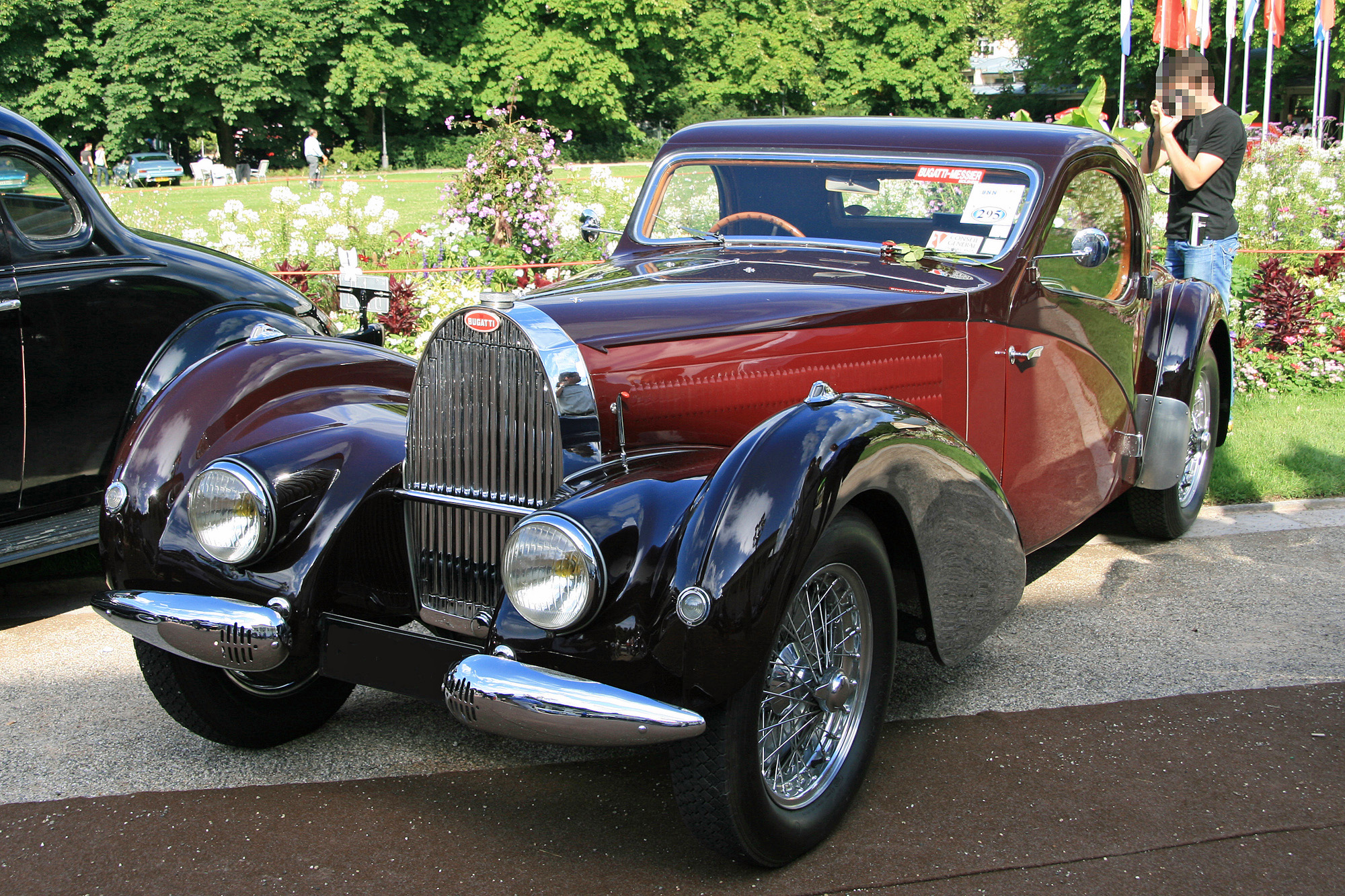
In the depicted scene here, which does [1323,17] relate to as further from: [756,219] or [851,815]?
[851,815]

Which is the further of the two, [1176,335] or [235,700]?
[1176,335]

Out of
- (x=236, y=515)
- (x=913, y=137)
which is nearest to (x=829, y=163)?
(x=913, y=137)

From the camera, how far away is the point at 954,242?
3.77 metres

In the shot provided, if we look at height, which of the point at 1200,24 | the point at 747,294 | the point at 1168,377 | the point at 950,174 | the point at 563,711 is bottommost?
the point at 563,711

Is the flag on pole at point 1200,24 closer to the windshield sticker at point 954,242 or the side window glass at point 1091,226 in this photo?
the side window glass at point 1091,226

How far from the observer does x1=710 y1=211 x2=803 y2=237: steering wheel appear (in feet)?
12.9

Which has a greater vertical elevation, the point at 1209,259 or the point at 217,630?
the point at 1209,259

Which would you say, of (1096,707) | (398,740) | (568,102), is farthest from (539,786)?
(568,102)

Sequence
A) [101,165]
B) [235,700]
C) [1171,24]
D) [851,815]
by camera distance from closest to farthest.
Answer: [851,815]
[235,700]
[1171,24]
[101,165]

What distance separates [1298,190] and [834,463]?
978 cm

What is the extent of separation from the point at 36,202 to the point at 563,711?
365 centimetres

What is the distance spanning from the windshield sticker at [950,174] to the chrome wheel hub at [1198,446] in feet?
6.52

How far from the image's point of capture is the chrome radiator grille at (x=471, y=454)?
271cm

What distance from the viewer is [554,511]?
2.38 m
